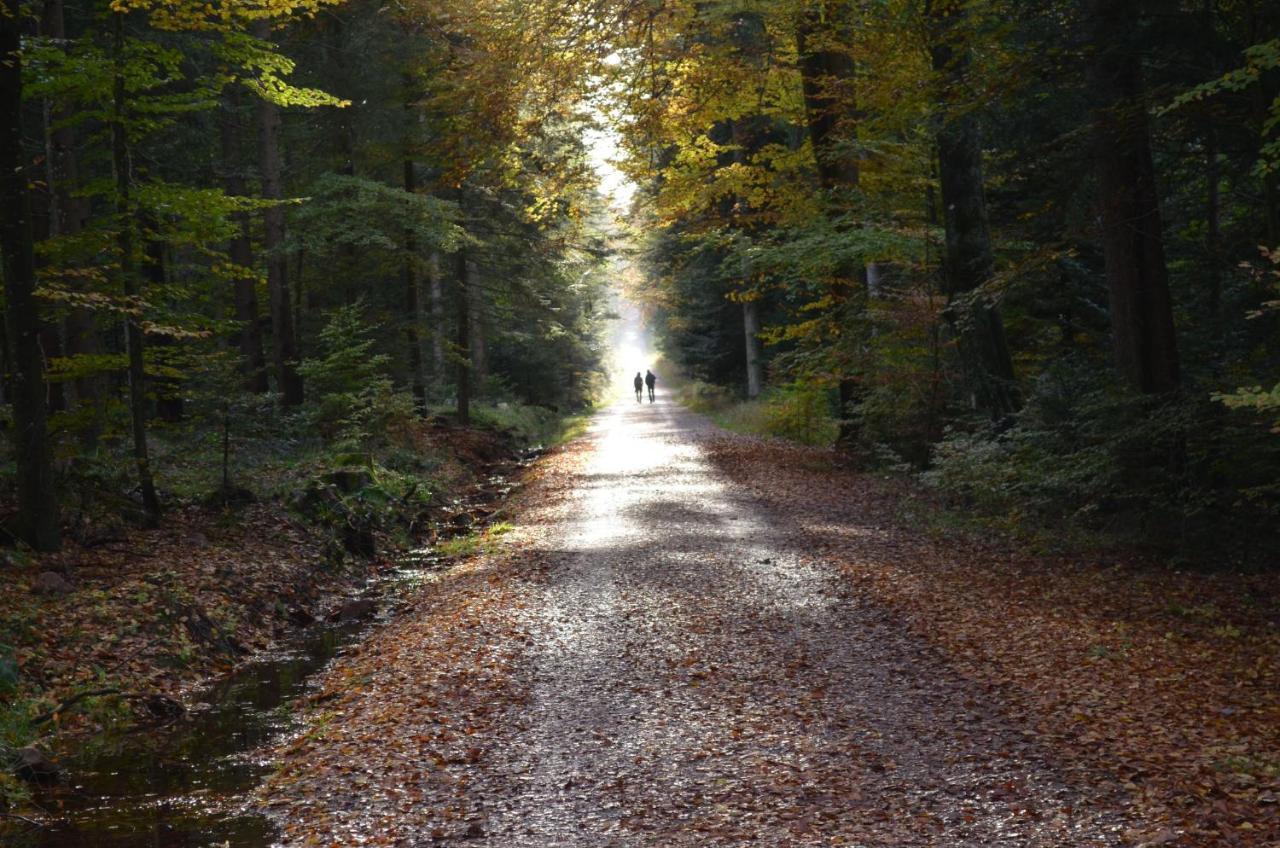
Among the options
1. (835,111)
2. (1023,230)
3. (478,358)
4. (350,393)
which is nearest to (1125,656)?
(1023,230)

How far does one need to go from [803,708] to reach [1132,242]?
7.01m

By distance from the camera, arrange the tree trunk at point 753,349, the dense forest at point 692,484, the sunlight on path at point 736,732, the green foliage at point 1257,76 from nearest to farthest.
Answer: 1. the sunlight on path at point 736,732
2. the dense forest at point 692,484
3. the green foliage at point 1257,76
4. the tree trunk at point 753,349

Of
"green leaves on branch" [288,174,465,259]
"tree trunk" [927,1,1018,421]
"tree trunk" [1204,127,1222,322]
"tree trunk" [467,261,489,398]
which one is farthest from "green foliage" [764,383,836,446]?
"tree trunk" [1204,127,1222,322]

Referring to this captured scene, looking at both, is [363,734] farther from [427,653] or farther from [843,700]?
[843,700]

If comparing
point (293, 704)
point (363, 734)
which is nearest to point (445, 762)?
point (363, 734)

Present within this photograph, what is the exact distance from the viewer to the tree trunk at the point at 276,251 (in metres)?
18.8

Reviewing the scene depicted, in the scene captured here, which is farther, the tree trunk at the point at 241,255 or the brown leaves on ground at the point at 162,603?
the tree trunk at the point at 241,255

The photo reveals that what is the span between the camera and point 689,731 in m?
6.22

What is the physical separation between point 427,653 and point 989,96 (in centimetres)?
817

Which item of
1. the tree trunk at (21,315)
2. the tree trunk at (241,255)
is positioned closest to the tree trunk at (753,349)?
the tree trunk at (241,255)

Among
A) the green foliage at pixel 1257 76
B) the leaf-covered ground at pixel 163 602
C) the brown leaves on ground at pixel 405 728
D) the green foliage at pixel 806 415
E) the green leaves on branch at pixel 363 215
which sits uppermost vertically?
the green leaves on branch at pixel 363 215

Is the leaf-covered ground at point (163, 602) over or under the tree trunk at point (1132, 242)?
under

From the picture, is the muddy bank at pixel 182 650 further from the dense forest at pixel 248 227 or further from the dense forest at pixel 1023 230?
the dense forest at pixel 1023 230

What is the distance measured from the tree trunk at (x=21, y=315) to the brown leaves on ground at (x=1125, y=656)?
27.0ft
